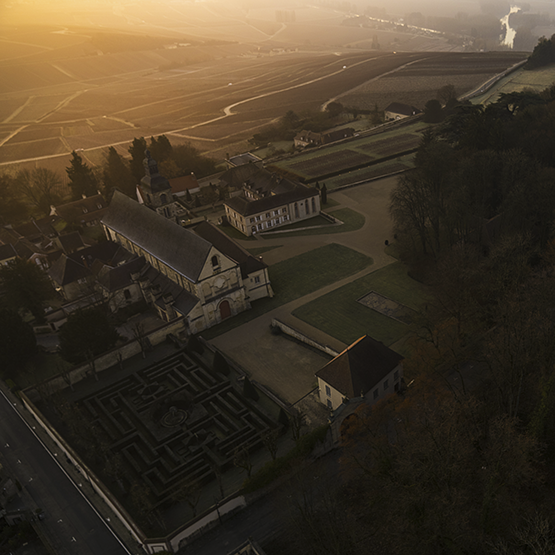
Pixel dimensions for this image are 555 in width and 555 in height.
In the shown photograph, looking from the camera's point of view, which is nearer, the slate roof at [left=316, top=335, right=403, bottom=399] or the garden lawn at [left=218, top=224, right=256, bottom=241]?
the slate roof at [left=316, top=335, right=403, bottom=399]

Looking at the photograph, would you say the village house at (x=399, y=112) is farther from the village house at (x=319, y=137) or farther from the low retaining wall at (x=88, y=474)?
the low retaining wall at (x=88, y=474)

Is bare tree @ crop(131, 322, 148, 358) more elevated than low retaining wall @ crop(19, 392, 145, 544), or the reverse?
bare tree @ crop(131, 322, 148, 358)

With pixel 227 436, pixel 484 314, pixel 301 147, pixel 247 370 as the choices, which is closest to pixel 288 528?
pixel 227 436

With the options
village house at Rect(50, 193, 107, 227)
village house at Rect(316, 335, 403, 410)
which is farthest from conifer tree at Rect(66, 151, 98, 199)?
village house at Rect(316, 335, 403, 410)

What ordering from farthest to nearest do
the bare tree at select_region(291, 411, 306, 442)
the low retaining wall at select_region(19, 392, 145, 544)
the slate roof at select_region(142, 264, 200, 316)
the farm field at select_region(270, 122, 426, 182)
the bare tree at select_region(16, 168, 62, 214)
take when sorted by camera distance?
the farm field at select_region(270, 122, 426, 182)
the bare tree at select_region(16, 168, 62, 214)
the slate roof at select_region(142, 264, 200, 316)
the bare tree at select_region(291, 411, 306, 442)
the low retaining wall at select_region(19, 392, 145, 544)

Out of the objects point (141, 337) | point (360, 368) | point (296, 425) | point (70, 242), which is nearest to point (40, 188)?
point (70, 242)

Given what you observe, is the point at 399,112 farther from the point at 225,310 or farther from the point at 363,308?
the point at 225,310

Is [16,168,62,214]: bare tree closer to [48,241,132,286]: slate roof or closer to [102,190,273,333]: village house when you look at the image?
[48,241,132,286]: slate roof

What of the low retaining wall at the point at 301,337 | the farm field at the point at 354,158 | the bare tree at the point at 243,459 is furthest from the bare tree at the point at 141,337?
the farm field at the point at 354,158
